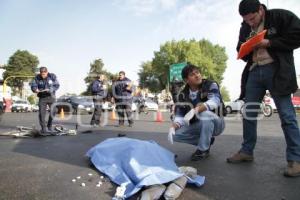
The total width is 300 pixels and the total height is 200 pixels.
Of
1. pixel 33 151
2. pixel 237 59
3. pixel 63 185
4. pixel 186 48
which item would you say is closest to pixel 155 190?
pixel 63 185

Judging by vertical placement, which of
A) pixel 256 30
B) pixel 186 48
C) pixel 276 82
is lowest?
pixel 276 82

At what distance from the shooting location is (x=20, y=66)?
236ft

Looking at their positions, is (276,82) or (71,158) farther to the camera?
(71,158)

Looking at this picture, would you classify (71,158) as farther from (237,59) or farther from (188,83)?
(237,59)

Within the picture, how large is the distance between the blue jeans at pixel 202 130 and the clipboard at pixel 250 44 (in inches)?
36.7

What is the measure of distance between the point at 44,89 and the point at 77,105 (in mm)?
19404

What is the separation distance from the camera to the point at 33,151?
6.03 meters

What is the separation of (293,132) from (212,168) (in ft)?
3.28

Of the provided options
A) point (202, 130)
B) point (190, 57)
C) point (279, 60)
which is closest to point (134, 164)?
point (202, 130)

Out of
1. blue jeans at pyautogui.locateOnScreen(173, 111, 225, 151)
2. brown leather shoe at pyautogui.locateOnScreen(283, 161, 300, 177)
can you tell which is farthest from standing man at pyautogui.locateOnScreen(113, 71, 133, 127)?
brown leather shoe at pyautogui.locateOnScreen(283, 161, 300, 177)

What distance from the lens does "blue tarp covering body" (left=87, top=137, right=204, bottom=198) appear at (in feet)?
10.7

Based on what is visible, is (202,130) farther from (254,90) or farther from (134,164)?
(134,164)

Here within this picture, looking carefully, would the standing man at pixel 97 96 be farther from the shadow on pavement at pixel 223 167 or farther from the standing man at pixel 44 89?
the shadow on pavement at pixel 223 167

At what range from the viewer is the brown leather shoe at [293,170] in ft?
12.4
